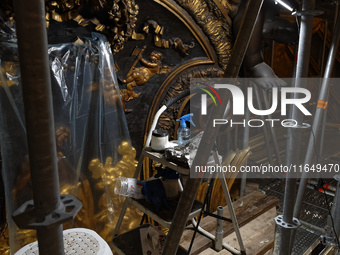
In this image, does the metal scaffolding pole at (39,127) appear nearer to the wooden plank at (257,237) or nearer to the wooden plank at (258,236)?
the wooden plank at (257,237)

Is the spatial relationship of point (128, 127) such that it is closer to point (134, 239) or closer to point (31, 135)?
point (134, 239)

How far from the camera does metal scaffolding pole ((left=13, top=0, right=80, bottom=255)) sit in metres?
0.68

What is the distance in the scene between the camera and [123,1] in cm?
228

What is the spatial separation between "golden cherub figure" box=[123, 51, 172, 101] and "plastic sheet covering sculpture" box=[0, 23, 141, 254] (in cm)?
27

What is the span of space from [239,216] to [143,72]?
1656mm

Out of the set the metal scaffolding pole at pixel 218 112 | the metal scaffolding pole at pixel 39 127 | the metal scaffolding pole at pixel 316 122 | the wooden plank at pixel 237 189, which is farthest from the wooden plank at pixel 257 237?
the metal scaffolding pole at pixel 39 127

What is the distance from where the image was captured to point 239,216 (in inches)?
113

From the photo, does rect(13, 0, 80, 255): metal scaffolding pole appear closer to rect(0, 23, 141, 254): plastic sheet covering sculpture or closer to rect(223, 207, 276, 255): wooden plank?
rect(0, 23, 141, 254): plastic sheet covering sculpture

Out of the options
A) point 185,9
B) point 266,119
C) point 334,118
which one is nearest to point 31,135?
point 185,9

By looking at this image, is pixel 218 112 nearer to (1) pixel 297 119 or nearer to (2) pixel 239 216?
(1) pixel 297 119

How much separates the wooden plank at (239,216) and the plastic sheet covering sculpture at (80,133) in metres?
0.61

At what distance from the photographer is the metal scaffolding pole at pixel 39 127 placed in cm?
68

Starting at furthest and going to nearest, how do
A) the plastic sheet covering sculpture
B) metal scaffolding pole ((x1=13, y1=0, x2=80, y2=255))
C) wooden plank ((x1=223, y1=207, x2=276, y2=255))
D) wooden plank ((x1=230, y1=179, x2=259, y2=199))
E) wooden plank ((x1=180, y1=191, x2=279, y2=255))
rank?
A: wooden plank ((x1=230, y1=179, x2=259, y2=199)), wooden plank ((x1=223, y1=207, x2=276, y2=255)), wooden plank ((x1=180, y1=191, x2=279, y2=255)), the plastic sheet covering sculpture, metal scaffolding pole ((x1=13, y1=0, x2=80, y2=255))

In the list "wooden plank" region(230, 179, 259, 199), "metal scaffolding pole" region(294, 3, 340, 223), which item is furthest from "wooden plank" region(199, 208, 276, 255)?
"wooden plank" region(230, 179, 259, 199)
